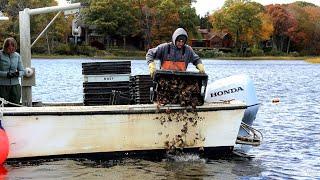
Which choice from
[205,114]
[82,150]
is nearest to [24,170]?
[82,150]

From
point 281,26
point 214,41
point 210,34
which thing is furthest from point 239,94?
point 281,26

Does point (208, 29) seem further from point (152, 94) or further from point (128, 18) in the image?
point (152, 94)

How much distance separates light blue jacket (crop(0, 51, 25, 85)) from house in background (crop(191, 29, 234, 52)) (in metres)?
104

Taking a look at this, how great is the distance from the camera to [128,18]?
94625 mm

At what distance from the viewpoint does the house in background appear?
11600 cm

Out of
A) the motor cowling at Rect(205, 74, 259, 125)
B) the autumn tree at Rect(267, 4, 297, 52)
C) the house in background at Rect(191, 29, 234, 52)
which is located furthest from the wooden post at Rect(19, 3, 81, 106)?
the autumn tree at Rect(267, 4, 297, 52)

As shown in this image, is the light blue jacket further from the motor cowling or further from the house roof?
the house roof

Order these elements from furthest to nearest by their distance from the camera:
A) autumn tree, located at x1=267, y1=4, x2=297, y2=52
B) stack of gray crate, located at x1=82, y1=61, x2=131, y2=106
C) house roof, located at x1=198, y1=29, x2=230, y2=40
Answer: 1. autumn tree, located at x1=267, y1=4, x2=297, y2=52
2. house roof, located at x1=198, y1=29, x2=230, y2=40
3. stack of gray crate, located at x1=82, y1=61, x2=131, y2=106

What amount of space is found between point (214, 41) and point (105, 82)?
106735 millimetres

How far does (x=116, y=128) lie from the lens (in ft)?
35.9

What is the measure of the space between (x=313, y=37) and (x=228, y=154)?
376 ft

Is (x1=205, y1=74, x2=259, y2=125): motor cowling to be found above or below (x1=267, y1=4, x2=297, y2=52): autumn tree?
below

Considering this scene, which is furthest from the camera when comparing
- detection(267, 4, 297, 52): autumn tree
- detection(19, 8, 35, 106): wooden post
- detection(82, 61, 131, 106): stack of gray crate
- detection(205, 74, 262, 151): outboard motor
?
detection(267, 4, 297, 52): autumn tree

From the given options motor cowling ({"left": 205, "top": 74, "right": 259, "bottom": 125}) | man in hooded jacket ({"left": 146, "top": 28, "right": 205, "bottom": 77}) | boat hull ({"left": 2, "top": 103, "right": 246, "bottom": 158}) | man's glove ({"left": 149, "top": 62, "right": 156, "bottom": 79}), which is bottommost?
boat hull ({"left": 2, "top": 103, "right": 246, "bottom": 158})
